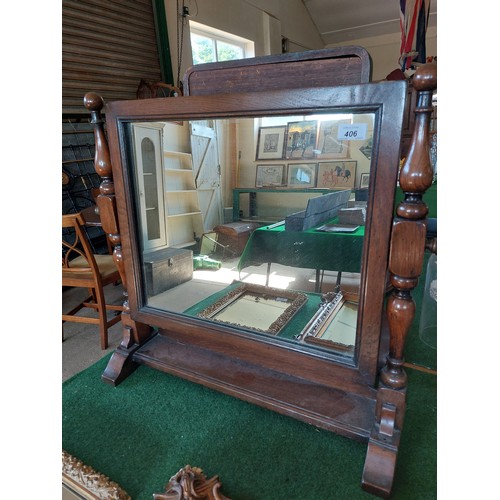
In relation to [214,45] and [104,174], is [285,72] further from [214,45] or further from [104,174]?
[214,45]

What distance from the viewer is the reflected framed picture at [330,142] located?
90cm

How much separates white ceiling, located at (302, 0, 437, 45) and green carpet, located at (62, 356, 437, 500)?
5.91 m

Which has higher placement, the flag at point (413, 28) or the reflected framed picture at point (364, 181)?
the flag at point (413, 28)

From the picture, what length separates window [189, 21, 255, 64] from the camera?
3.60m

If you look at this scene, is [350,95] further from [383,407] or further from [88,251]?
[88,251]

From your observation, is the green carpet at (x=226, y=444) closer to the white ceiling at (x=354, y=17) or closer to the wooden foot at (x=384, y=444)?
the wooden foot at (x=384, y=444)

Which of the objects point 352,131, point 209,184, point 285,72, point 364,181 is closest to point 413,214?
point 364,181

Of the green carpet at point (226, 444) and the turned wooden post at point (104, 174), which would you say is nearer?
the green carpet at point (226, 444)

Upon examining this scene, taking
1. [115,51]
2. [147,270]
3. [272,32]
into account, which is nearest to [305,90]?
[147,270]

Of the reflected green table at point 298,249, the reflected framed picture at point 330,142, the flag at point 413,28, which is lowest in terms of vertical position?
the reflected green table at point 298,249

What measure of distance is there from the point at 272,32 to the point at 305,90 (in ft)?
15.0

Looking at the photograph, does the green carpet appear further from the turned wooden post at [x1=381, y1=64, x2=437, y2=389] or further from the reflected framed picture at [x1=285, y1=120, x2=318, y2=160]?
the reflected framed picture at [x1=285, y1=120, x2=318, y2=160]

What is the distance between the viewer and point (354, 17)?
5.52 metres

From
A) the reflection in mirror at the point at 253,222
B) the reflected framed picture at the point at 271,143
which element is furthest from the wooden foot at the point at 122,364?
the reflected framed picture at the point at 271,143
